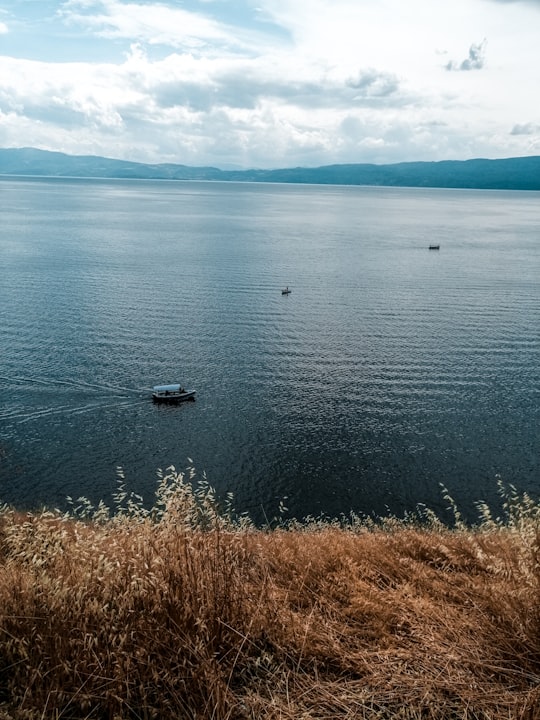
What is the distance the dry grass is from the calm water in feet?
93.7

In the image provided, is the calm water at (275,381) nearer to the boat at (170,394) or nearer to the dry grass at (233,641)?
the boat at (170,394)

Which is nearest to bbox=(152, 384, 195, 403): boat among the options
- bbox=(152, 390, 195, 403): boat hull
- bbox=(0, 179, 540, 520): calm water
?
bbox=(152, 390, 195, 403): boat hull

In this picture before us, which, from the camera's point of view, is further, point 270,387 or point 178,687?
point 270,387

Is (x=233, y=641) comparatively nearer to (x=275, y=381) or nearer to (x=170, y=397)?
(x=170, y=397)

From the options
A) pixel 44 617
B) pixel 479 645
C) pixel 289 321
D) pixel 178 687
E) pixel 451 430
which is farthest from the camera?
pixel 289 321

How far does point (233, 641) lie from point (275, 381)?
49.4m

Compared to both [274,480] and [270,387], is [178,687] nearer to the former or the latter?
[274,480]

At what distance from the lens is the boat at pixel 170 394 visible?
49.5m

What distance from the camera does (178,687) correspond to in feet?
16.9

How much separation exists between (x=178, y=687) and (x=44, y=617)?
1623 millimetres

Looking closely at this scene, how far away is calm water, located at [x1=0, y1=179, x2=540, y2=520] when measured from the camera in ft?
132

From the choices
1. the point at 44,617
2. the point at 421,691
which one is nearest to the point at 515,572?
the point at 421,691

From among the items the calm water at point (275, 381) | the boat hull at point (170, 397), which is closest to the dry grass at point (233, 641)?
the calm water at point (275, 381)

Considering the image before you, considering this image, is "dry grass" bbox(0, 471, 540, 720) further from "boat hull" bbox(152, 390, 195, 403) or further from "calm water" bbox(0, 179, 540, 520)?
"boat hull" bbox(152, 390, 195, 403)
